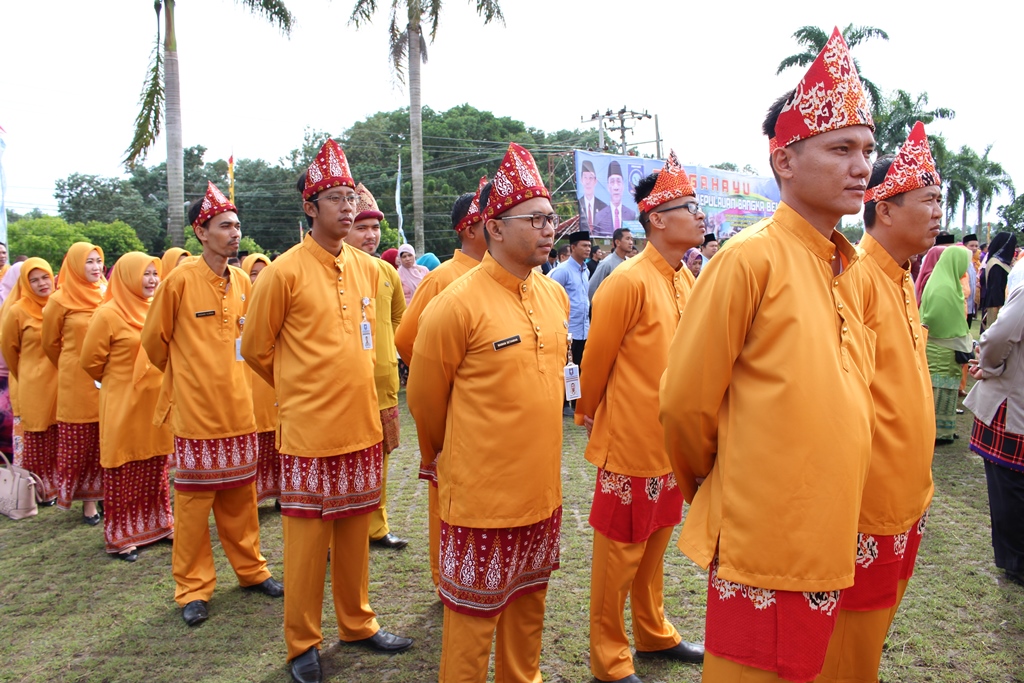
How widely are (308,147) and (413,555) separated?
4143 cm

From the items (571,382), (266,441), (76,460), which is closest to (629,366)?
(571,382)

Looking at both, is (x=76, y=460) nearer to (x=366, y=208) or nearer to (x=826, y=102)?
(x=366, y=208)

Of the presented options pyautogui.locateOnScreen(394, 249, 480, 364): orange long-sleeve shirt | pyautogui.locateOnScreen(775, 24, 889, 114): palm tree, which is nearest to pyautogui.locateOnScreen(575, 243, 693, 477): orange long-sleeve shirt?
pyautogui.locateOnScreen(394, 249, 480, 364): orange long-sleeve shirt

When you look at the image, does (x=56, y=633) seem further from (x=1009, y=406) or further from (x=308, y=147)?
(x=308, y=147)

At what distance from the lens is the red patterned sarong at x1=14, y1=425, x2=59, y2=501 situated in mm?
6328

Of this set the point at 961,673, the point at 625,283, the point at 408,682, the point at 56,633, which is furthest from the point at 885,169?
the point at 56,633

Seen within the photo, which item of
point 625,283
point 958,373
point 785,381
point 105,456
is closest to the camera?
point 785,381

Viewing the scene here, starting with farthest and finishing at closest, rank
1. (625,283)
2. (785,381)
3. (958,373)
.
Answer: (958,373) → (625,283) → (785,381)

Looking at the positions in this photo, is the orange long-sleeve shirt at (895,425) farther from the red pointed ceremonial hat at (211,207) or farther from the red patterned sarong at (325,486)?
the red pointed ceremonial hat at (211,207)

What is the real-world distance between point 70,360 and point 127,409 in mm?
1184

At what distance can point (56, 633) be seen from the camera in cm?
406

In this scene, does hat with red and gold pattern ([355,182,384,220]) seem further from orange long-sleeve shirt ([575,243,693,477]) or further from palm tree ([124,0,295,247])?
palm tree ([124,0,295,247])

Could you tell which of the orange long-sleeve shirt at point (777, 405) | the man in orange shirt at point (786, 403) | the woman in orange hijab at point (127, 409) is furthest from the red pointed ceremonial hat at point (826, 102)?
the woman in orange hijab at point (127, 409)

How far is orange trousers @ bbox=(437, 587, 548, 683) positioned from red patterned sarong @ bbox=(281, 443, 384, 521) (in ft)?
3.32
